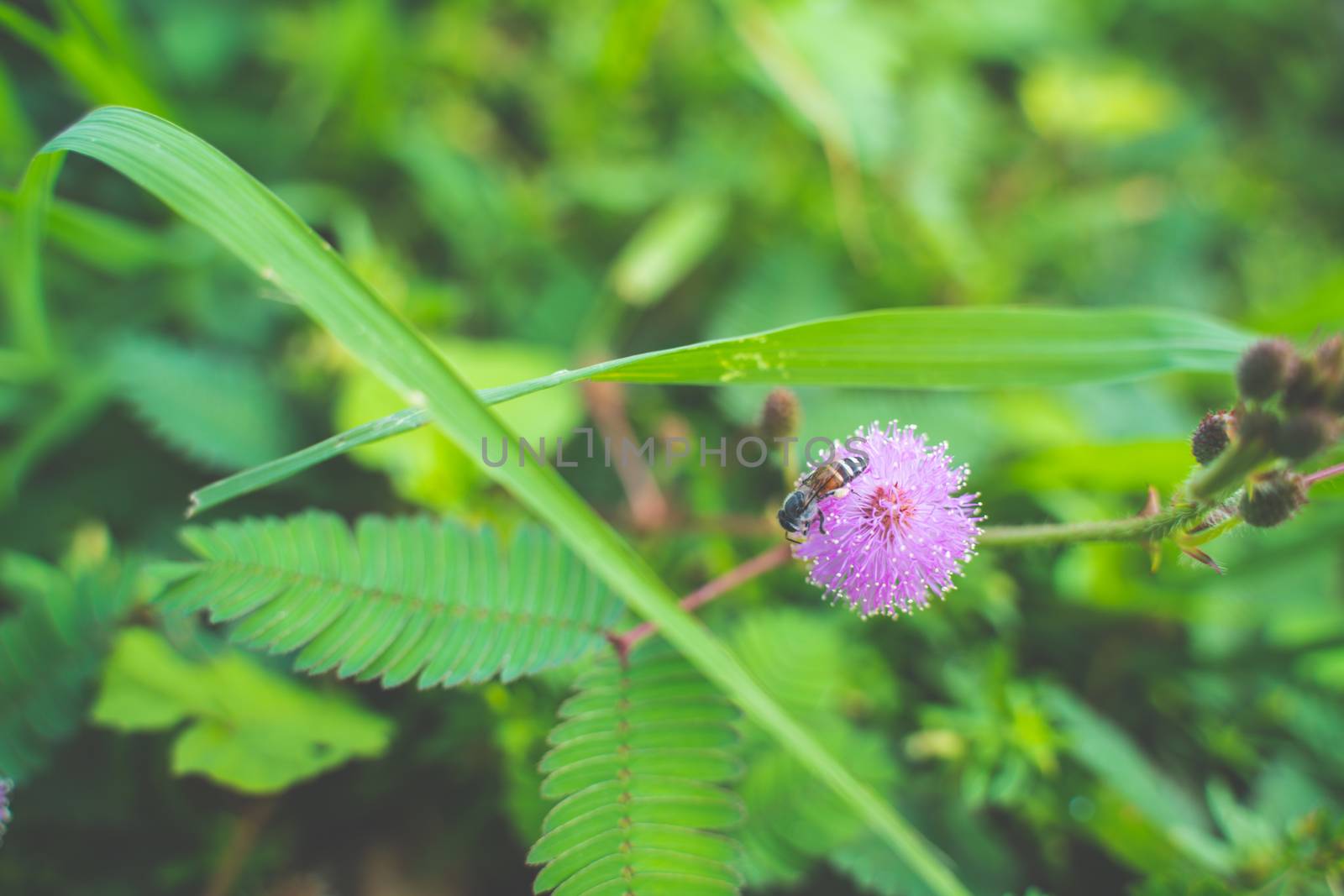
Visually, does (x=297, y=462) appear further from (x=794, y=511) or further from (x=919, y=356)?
(x=919, y=356)

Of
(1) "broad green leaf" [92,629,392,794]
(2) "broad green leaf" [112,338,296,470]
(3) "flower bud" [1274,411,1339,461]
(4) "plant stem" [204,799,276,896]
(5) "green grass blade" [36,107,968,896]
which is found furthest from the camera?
(2) "broad green leaf" [112,338,296,470]

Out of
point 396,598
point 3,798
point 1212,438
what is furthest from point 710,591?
point 3,798

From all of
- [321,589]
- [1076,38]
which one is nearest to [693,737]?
[321,589]

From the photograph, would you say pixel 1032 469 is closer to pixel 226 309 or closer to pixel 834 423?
pixel 834 423

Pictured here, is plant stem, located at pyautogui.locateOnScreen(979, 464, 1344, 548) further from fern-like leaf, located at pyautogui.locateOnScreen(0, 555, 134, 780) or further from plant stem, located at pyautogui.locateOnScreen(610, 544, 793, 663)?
fern-like leaf, located at pyautogui.locateOnScreen(0, 555, 134, 780)

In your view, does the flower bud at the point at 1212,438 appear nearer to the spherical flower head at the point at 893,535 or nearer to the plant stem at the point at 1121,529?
the plant stem at the point at 1121,529

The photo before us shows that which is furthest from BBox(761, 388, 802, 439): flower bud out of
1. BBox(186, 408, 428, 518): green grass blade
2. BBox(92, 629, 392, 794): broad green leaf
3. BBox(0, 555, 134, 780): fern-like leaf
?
BBox(0, 555, 134, 780): fern-like leaf
